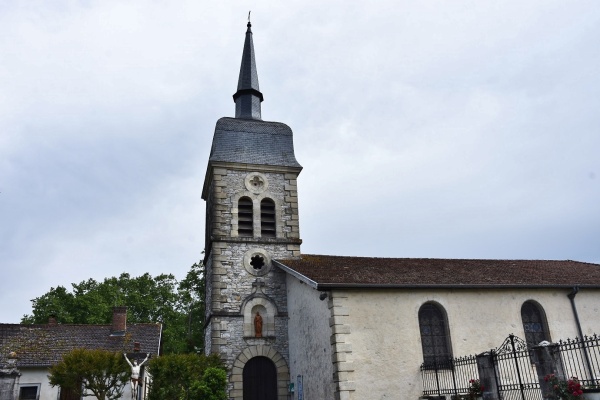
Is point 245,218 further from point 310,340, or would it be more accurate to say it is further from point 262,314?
point 310,340

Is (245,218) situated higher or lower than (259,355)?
higher

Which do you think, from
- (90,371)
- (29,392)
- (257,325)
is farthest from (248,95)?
(29,392)

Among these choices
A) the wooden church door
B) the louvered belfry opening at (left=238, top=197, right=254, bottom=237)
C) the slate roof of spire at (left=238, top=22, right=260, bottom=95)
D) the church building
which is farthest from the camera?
the slate roof of spire at (left=238, top=22, right=260, bottom=95)

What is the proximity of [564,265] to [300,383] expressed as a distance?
11548mm

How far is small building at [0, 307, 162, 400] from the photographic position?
16891 millimetres

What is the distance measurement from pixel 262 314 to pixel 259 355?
1.41 meters

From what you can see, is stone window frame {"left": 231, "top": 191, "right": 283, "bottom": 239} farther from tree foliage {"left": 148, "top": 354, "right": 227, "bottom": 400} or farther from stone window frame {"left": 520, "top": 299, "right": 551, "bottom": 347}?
stone window frame {"left": 520, "top": 299, "right": 551, "bottom": 347}

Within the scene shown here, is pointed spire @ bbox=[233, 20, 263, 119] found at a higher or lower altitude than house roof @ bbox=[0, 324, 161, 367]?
higher

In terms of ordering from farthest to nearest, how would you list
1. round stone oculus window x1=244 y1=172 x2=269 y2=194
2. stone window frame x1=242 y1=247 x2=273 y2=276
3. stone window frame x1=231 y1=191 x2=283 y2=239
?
round stone oculus window x1=244 y1=172 x2=269 y2=194 < stone window frame x1=231 y1=191 x2=283 y2=239 < stone window frame x1=242 y1=247 x2=273 y2=276

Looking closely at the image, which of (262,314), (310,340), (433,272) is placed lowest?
(310,340)

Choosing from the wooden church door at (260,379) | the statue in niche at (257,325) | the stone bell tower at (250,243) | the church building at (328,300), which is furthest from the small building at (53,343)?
the statue in niche at (257,325)

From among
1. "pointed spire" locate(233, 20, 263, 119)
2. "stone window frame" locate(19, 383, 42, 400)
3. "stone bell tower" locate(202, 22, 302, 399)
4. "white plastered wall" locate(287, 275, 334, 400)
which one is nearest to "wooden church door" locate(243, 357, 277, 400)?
"stone bell tower" locate(202, 22, 302, 399)

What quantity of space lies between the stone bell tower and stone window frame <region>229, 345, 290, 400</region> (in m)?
0.03

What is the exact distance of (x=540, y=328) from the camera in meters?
15.8
